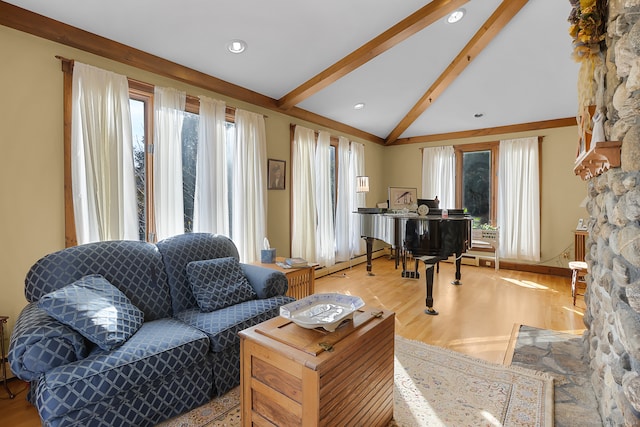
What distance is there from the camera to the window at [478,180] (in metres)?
5.98

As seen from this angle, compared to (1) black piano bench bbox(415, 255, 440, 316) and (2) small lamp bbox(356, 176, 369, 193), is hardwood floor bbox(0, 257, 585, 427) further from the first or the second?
(2) small lamp bbox(356, 176, 369, 193)

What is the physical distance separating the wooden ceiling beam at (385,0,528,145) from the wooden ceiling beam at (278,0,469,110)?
2.45 ft

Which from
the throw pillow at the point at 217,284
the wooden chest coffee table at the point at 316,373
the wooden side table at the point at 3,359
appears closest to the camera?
the wooden chest coffee table at the point at 316,373

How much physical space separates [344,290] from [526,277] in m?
3.18

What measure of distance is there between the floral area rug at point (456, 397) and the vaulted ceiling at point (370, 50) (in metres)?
2.99

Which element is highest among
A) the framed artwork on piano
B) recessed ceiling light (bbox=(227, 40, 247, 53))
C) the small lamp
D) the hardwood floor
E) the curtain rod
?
recessed ceiling light (bbox=(227, 40, 247, 53))

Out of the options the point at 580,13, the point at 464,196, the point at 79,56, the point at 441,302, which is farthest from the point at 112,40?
the point at 464,196

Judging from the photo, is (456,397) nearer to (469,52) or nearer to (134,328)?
(134,328)

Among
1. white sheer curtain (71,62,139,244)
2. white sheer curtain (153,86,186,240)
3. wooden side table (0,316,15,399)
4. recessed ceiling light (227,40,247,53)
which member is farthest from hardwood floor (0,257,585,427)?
recessed ceiling light (227,40,247,53)

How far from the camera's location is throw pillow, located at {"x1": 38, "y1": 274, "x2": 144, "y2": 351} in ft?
5.59

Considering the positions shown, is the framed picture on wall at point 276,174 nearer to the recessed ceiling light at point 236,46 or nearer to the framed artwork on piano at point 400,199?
the recessed ceiling light at point 236,46

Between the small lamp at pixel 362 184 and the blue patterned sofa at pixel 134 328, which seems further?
the small lamp at pixel 362 184

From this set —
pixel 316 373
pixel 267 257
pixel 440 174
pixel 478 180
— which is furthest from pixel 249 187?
pixel 478 180

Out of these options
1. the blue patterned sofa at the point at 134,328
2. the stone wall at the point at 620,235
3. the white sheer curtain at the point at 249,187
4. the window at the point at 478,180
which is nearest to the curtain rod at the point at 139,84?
the white sheer curtain at the point at 249,187
